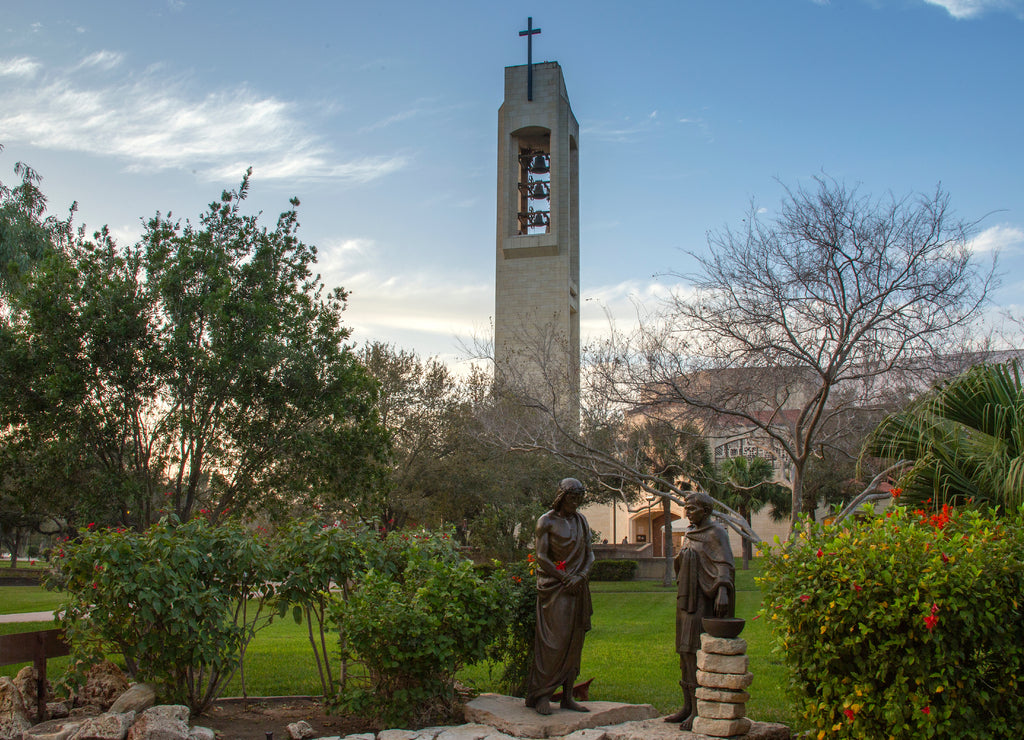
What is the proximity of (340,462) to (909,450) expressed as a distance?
32.8 ft

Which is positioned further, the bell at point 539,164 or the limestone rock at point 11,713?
the bell at point 539,164

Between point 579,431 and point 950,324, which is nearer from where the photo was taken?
point 950,324

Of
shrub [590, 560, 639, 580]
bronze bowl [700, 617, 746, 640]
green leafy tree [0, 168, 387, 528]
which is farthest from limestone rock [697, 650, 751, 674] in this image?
shrub [590, 560, 639, 580]

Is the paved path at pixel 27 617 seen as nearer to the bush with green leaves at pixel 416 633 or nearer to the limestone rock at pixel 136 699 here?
the limestone rock at pixel 136 699

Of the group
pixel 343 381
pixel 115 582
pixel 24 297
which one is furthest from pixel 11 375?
pixel 115 582

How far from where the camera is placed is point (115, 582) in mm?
6719

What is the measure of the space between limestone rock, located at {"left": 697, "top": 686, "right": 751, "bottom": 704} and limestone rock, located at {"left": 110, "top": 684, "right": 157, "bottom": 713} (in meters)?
4.43

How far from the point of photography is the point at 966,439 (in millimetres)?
7238

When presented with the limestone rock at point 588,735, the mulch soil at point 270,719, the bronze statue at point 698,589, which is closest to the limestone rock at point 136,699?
the mulch soil at point 270,719

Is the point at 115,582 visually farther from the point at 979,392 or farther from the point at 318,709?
the point at 979,392

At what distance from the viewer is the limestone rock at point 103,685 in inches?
297

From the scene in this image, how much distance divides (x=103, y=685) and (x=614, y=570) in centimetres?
2830

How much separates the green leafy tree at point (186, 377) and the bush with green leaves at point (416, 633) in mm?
6204

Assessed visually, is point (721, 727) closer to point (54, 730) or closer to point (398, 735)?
point (398, 735)
